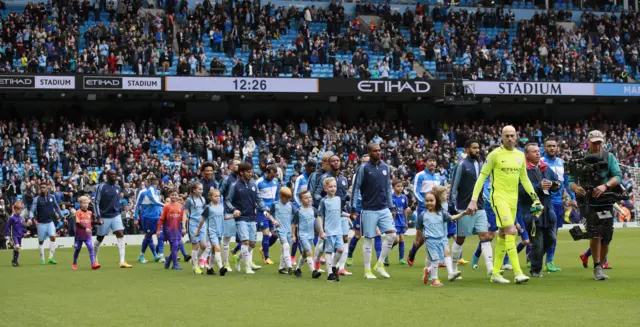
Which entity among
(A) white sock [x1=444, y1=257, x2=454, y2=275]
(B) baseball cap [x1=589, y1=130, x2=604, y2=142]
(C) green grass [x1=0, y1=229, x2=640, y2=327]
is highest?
(B) baseball cap [x1=589, y1=130, x2=604, y2=142]

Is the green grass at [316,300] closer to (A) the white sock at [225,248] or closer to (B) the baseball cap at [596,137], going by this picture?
(A) the white sock at [225,248]

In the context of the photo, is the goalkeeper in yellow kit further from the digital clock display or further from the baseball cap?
the digital clock display

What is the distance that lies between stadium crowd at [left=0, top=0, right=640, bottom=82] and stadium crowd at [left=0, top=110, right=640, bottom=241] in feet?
8.78

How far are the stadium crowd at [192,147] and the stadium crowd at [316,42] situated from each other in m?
2.68

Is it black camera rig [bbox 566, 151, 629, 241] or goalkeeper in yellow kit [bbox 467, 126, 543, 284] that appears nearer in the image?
goalkeeper in yellow kit [bbox 467, 126, 543, 284]

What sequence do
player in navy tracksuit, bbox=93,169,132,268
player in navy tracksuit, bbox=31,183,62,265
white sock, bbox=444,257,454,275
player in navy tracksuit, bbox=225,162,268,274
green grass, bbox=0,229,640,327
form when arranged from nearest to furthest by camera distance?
green grass, bbox=0,229,640,327 → white sock, bbox=444,257,454,275 → player in navy tracksuit, bbox=225,162,268,274 → player in navy tracksuit, bbox=93,169,132,268 → player in navy tracksuit, bbox=31,183,62,265

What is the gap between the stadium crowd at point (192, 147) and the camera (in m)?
34.5

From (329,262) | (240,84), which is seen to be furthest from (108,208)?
(240,84)

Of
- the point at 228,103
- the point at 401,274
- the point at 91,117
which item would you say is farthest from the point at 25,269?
the point at 228,103

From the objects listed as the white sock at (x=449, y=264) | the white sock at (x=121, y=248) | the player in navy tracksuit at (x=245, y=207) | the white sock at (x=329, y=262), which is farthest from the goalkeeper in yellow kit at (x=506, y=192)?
the white sock at (x=121, y=248)

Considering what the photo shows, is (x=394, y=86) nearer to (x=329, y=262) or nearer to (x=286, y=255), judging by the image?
(x=286, y=255)

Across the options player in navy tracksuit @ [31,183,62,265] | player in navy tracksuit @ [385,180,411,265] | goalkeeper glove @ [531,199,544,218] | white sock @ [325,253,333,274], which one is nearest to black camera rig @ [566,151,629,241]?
goalkeeper glove @ [531,199,544,218]

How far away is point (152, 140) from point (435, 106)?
16.3m

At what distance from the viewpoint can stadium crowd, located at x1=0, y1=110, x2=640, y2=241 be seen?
1358 inches
